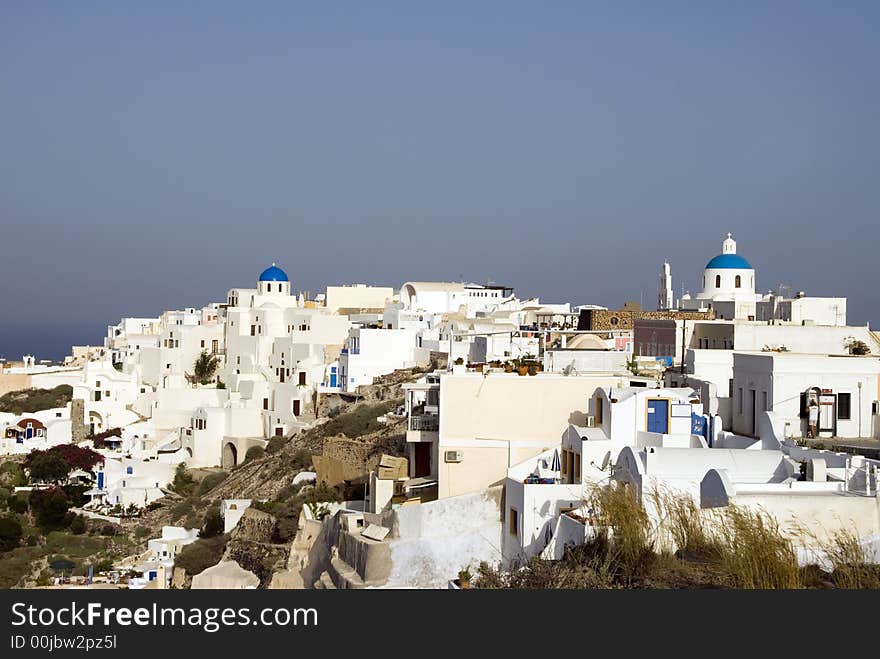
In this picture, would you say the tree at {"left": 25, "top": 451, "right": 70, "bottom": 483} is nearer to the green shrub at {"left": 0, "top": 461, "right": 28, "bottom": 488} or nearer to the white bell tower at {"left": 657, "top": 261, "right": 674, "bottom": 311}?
the green shrub at {"left": 0, "top": 461, "right": 28, "bottom": 488}

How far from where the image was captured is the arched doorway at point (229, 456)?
37031 mm

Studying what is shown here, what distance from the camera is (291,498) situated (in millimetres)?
24219

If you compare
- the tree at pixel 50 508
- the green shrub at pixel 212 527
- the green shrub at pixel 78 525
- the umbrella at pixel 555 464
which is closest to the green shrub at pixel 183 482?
the tree at pixel 50 508

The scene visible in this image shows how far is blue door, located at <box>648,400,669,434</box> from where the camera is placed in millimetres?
15320

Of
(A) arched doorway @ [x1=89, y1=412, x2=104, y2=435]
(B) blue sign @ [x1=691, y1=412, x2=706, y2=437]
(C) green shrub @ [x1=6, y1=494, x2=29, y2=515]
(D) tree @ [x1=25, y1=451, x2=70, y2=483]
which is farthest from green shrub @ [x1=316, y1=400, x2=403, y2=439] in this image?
(B) blue sign @ [x1=691, y1=412, x2=706, y2=437]

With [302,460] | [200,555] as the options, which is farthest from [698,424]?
[302,460]

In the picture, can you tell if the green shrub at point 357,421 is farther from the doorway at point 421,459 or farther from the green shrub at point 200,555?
the doorway at point 421,459

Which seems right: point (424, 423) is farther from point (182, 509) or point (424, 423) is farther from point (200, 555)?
point (182, 509)

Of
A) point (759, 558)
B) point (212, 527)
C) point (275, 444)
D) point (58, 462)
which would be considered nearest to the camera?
point (759, 558)

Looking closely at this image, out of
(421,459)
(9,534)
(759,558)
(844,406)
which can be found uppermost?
(844,406)

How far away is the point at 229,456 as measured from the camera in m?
37.2

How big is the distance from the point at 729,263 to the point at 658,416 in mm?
25928

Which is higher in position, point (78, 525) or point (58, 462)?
point (58, 462)

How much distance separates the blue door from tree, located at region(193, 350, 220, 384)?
30.7 m
